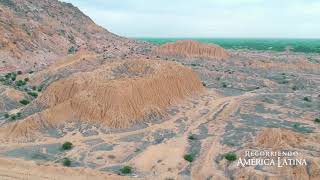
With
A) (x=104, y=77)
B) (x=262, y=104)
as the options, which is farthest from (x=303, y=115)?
(x=104, y=77)

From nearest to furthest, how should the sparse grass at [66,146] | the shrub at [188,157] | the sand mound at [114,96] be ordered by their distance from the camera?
the shrub at [188,157], the sparse grass at [66,146], the sand mound at [114,96]

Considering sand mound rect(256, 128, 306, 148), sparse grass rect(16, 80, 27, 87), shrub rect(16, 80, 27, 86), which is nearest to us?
sand mound rect(256, 128, 306, 148)

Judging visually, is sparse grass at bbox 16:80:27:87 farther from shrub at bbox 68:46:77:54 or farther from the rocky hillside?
shrub at bbox 68:46:77:54

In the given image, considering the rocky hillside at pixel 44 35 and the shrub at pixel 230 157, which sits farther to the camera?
the rocky hillside at pixel 44 35

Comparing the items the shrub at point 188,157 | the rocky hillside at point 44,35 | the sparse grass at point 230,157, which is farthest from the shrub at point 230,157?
the rocky hillside at point 44,35

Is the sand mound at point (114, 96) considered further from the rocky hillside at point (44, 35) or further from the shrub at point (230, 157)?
the rocky hillside at point (44, 35)

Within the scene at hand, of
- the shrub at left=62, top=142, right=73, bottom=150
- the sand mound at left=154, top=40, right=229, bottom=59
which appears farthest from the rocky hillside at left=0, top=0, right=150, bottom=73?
the shrub at left=62, top=142, right=73, bottom=150
